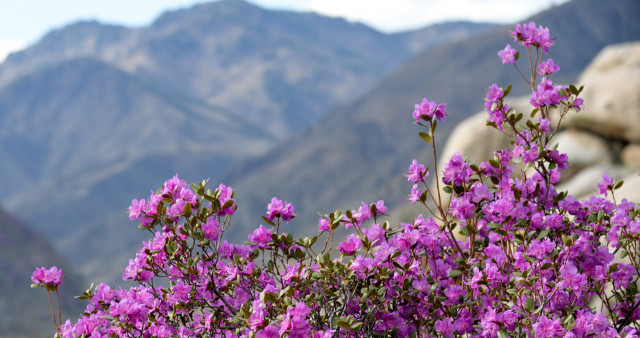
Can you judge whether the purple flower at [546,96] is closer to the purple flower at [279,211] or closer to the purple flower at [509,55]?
the purple flower at [509,55]

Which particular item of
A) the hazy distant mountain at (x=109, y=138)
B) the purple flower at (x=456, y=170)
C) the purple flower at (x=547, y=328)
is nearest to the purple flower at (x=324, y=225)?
the purple flower at (x=456, y=170)

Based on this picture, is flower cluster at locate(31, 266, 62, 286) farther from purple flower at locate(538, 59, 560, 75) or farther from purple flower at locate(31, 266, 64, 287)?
purple flower at locate(538, 59, 560, 75)

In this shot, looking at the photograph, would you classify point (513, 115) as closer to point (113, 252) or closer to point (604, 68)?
point (604, 68)

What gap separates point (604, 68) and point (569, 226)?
548 inches

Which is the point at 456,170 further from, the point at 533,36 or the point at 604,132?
the point at 604,132

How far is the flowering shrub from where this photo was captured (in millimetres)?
2529

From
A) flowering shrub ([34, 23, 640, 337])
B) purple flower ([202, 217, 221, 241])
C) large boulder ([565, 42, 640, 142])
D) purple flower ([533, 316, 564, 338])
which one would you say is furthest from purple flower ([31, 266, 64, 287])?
large boulder ([565, 42, 640, 142])

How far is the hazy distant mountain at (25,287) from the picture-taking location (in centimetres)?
2384

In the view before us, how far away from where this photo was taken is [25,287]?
29.7m

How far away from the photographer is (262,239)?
272cm

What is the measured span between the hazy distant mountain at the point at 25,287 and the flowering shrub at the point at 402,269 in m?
19.1

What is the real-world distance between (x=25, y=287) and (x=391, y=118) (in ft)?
249

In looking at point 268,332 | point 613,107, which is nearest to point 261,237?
point 268,332

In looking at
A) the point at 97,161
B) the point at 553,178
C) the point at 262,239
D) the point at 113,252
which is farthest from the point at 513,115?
the point at 97,161
